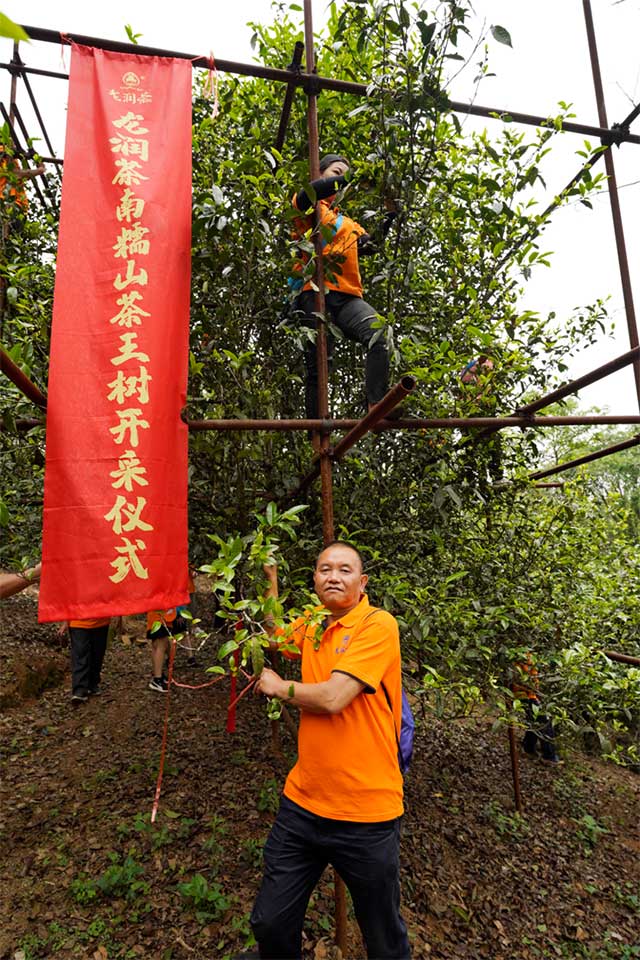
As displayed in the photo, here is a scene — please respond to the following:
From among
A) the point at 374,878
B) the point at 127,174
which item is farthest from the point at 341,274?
the point at 374,878

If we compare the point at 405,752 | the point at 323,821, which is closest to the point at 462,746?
the point at 405,752

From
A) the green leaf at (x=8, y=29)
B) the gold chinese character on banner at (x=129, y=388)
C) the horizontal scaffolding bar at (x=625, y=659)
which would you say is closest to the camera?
the green leaf at (x=8, y=29)

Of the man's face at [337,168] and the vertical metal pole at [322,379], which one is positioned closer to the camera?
the vertical metal pole at [322,379]

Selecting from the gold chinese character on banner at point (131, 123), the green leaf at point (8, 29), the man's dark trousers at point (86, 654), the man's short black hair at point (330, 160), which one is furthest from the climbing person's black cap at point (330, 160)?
the man's dark trousers at point (86, 654)

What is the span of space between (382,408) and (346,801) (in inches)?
59.6

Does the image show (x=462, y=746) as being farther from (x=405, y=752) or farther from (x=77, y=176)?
(x=77, y=176)

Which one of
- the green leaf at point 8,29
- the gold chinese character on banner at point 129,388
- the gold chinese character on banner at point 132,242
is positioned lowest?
the green leaf at point 8,29

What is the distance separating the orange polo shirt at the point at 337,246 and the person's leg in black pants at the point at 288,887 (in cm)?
254

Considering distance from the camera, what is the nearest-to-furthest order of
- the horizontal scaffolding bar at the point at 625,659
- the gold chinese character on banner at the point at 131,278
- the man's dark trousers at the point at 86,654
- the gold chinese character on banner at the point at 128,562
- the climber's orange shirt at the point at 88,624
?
the gold chinese character on banner at the point at 128,562 → the gold chinese character on banner at the point at 131,278 → the horizontal scaffolding bar at the point at 625,659 → the climber's orange shirt at the point at 88,624 → the man's dark trousers at the point at 86,654

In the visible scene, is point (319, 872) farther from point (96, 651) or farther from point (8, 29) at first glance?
point (96, 651)

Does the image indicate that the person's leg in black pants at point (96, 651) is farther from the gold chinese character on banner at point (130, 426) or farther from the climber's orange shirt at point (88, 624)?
the gold chinese character on banner at point (130, 426)

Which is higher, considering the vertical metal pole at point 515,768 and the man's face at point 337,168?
the man's face at point 337,168

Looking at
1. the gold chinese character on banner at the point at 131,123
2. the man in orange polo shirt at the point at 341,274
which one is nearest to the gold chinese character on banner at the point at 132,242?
the gold chinese character on banner at the point at 131,123

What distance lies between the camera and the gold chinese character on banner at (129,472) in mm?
2432
